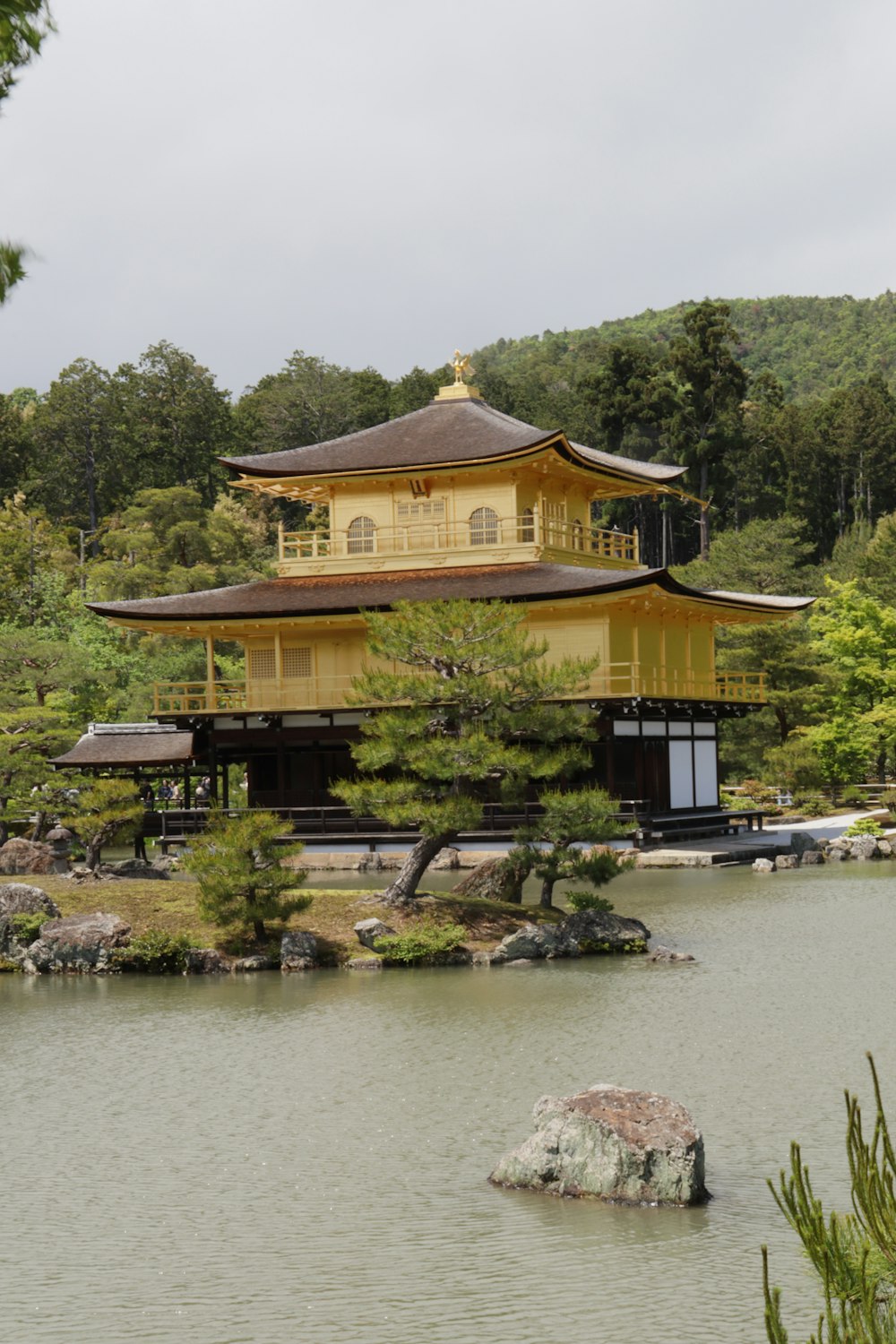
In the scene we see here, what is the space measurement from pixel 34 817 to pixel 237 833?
21034 millimetres

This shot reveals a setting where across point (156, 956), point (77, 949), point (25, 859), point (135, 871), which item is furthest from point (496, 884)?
point (25, 859)

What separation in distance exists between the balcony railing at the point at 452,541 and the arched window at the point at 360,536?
2cm

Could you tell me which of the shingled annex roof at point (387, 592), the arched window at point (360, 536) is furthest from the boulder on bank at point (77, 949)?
the arched window at point (360, 536)

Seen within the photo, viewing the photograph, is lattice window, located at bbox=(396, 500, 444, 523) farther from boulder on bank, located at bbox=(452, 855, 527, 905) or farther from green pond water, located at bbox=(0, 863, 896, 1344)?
green pond water, located at bbox=(0, 863, 896, 1344)

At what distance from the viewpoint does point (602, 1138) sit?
9.74 meters

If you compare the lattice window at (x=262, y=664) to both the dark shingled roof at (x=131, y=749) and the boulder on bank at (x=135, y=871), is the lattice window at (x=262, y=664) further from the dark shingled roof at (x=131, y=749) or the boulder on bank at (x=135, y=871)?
the boulder on bank at (x=135, y=871)

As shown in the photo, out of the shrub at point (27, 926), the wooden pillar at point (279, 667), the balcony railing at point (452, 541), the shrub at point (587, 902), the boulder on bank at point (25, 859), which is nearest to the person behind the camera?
the shrub at point (27, 926)

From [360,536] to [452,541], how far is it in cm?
246

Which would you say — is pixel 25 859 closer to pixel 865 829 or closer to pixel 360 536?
pixel 360 536

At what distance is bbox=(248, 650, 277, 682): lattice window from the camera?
37219mm

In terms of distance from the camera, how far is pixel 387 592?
35000 millimetres

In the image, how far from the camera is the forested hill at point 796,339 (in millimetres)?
108625

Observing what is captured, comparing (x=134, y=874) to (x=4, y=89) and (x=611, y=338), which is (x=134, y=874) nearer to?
(x=4, y=89)

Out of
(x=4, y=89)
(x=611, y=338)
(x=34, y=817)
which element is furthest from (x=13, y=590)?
(x=611, y=338)
